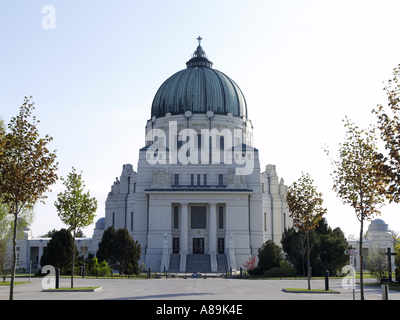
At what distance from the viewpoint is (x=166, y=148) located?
74375mm

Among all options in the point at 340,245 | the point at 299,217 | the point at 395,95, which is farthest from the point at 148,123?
the point at 395,95

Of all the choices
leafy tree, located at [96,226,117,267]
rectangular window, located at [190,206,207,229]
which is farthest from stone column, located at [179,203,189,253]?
leafy tree, located at [96,226,117,267]

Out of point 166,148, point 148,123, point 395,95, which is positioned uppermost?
point 148,123

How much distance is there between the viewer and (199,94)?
80562 mm

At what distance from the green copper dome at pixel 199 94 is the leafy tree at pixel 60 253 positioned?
3497 centimetres

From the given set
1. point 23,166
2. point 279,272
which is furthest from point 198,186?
point 23,166

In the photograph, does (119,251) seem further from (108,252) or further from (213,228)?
(213,228)

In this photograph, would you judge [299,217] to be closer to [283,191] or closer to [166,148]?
[166,148]

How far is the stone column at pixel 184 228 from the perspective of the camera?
6756cm

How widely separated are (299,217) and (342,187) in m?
9.12

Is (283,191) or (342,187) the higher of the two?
(283,191)

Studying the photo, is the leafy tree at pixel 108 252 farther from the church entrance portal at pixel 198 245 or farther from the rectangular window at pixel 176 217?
the church entrance portal at pixel 198 245

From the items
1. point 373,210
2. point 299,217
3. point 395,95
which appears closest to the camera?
point 395,95

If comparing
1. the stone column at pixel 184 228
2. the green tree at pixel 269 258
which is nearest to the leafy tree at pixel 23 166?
the green tree at pixel 269 258
